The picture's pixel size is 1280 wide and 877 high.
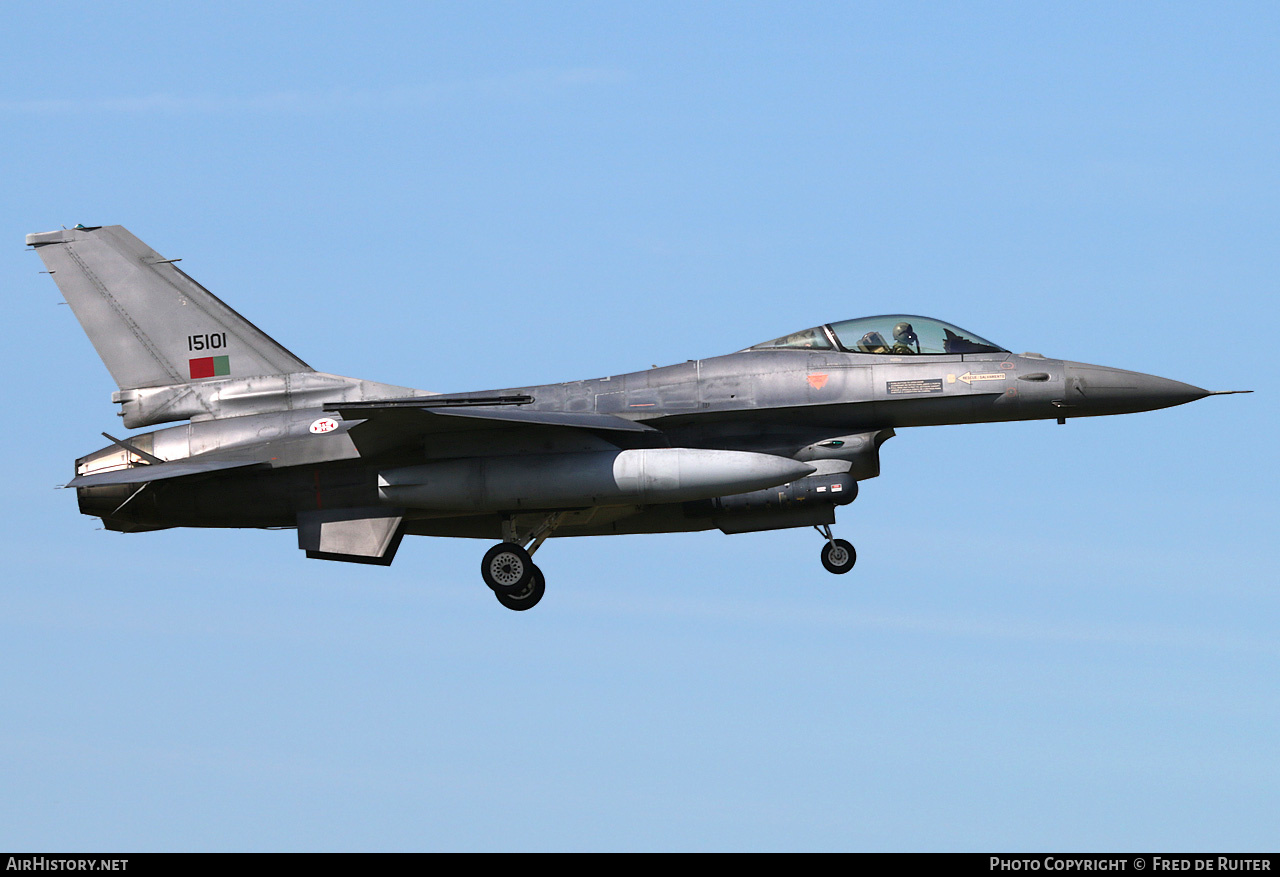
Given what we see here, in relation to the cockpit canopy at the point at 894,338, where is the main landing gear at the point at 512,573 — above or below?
below

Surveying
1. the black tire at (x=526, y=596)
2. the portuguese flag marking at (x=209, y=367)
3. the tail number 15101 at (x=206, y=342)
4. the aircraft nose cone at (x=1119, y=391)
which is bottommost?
the black tire at (x=526, y=596)

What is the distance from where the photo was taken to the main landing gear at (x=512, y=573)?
2012 centimetres

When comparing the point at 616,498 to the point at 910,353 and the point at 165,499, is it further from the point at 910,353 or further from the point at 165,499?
the point at 165,499

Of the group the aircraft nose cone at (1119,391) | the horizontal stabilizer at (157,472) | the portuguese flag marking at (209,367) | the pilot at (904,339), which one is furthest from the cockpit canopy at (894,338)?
the portuguese flag marking at (209,367)

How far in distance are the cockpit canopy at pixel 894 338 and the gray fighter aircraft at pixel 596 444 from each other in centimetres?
2

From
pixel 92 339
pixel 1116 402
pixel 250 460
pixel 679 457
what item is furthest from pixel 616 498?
pixel 92 339

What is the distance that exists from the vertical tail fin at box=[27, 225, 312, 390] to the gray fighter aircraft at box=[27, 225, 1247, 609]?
95cm

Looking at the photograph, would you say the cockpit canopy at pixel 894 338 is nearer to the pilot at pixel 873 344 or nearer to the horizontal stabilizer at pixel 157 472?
the pilot at pixel 873 344

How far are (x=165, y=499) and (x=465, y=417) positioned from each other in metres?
4.17

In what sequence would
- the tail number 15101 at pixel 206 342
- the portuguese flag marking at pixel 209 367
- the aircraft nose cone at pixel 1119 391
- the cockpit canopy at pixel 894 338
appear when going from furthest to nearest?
the tail number 15101 at pixel 206 342 → the portuguese flag marking at pixel 209 367 → the cockpit canopy at pixel 894 338 → the aircraft nose cone at pixel 1119 391

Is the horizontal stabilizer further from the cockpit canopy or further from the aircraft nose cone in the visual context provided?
the aircraft nose cone

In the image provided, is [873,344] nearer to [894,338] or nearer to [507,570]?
[894,338]

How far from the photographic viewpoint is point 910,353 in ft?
65.9

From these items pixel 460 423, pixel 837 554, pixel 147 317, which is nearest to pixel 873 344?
pixel 837 554
